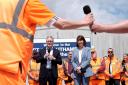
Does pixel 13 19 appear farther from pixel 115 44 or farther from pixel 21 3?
pixel 115 44

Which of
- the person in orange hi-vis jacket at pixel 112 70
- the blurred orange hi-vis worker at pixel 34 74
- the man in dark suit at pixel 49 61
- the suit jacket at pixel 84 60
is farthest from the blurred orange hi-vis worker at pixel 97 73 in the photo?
the man in dark suit at pixel 49 61

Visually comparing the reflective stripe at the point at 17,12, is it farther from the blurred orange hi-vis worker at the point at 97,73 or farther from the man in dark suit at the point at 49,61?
the blurred orange hi-vis worker at the point at 97,73

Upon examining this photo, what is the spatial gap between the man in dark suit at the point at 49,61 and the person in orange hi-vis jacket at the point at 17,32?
24.3 feet

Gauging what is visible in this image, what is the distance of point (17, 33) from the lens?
178 inches

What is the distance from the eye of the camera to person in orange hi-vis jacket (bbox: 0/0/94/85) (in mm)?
4449

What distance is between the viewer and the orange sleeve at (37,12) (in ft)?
14.9

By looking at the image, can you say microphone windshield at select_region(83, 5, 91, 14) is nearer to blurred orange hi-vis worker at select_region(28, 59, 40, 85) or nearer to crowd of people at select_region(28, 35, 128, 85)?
crowd of people at select_region(28, 35, 128, 85)

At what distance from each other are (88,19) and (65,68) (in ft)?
39.8

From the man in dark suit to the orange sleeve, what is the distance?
7.39 metres

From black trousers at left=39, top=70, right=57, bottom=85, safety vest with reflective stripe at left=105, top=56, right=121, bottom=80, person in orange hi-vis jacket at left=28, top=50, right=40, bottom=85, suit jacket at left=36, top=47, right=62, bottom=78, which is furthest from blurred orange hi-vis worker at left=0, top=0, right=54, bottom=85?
safety vest with reflective stripe at left=105, top=56, right=121, bottom=80

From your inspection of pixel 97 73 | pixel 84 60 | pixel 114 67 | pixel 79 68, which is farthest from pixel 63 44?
pixel 79 68

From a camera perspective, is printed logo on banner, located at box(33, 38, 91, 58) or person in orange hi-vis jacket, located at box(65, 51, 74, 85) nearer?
person in orange hi-vis jacket, located at box(65, 51, 74, 85)

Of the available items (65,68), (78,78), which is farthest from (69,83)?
(78,78)

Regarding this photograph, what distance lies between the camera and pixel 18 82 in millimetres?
4477
